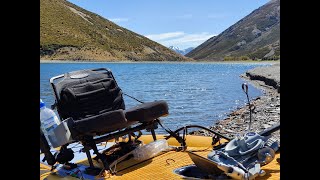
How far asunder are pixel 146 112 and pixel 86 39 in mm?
118426

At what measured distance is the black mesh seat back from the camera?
5.59m

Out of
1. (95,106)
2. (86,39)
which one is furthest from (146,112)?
(86,39)

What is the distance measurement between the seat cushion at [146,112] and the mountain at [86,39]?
10402 centimetres

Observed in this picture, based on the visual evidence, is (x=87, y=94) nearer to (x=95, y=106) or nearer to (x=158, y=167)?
(x=95, y=106)

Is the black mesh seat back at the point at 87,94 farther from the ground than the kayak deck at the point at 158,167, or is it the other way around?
the black mesh seat back at the point at 87,94

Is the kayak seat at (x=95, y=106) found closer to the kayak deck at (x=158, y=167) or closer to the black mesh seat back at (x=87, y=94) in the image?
the black mesh seat back at (x=87, y=94)

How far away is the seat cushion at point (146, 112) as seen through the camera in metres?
5.38

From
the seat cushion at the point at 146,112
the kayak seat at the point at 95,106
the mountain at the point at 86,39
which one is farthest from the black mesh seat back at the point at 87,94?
the mountain at the point at 86,39

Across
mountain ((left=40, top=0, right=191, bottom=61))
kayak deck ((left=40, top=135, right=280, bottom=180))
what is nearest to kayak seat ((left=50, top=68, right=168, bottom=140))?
kayak deck ((left=40, top=135, right=280, bottom=180))

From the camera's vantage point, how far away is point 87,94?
226 inches

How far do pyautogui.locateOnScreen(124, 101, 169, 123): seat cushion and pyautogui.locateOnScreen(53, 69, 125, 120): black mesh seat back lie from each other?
559 millimetres

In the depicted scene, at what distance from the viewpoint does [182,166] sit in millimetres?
4828

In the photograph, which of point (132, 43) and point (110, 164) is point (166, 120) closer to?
point (110, 164)

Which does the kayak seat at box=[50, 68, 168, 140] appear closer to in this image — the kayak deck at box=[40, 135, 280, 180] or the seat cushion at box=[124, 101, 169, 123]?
the seat cushion at box=[124, 101, 169, 123]
